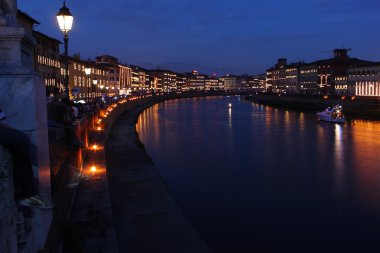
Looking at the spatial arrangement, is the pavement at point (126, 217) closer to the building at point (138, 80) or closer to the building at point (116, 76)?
the building at point (116, 76)

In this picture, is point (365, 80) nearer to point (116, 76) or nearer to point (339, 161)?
point (116, 76)

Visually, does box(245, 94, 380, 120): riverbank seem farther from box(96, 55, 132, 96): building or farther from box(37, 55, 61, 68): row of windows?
box(37, 55, 61, 68): row of windows

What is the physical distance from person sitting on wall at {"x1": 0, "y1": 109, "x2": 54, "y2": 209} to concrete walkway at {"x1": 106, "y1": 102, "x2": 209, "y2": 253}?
860cm

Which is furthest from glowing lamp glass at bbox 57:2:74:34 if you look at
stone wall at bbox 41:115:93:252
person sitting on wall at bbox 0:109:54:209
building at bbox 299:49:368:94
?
building at bbox 299:49:368:94

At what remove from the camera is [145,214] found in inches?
534

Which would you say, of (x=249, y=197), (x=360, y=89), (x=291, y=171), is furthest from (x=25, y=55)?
(x=360, y=89)

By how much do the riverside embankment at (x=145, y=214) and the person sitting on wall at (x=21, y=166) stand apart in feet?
28.1

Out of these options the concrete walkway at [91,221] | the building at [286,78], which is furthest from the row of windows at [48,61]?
the building at [286,78]

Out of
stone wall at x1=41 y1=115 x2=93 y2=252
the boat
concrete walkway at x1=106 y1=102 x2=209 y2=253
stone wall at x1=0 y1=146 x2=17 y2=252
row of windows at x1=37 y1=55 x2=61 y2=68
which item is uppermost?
row of windows at x1=37 y1=55 x2=61 y2=68

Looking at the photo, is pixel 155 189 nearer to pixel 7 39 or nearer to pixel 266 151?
pixel 7 39

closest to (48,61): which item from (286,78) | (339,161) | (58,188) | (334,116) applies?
(334,116)

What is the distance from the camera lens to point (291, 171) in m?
27.2

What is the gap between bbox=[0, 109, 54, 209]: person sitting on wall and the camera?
6.36ft

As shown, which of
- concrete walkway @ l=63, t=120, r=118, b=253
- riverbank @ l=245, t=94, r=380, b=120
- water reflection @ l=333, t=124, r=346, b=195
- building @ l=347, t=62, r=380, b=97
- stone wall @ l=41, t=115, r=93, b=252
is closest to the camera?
stone wall @ l=41, t=115, r=93, b=252
